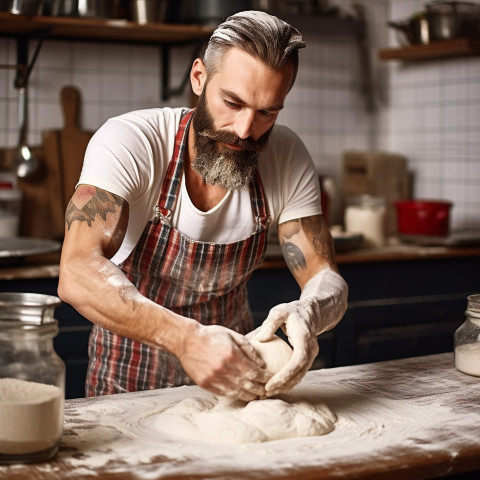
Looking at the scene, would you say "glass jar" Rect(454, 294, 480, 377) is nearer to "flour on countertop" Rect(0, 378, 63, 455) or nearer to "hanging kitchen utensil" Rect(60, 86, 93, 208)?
"flour on countertop" Rect(0, 378, 63, 455)

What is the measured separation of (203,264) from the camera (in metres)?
1.88

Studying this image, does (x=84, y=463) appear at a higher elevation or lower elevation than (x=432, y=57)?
lower

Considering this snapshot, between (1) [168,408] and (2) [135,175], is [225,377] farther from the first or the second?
(2) [135,175]

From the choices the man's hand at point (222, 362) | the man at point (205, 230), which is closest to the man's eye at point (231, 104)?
the man at point (205, 230)

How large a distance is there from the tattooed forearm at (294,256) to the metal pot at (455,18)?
1.82m

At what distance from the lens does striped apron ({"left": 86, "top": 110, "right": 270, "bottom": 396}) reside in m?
Answer: 1.84

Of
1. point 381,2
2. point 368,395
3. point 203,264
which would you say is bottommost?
point 368,395

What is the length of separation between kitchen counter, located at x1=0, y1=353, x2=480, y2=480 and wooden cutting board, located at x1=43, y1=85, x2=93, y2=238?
63.4 inches

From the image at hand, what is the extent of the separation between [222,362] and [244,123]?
1.79 ft

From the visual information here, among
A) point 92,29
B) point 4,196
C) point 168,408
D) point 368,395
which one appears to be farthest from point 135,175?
point 92,29

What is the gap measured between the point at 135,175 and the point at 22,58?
5.15 feet

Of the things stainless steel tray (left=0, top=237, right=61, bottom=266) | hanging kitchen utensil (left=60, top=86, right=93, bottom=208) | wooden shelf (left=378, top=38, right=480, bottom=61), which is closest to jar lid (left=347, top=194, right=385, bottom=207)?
wooden shelf (left=378, top=38, right=480, bottom=61)

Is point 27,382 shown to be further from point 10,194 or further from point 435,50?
point 435,50

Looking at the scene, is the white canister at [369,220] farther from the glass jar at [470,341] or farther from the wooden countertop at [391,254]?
the glass jar at [470,341]
